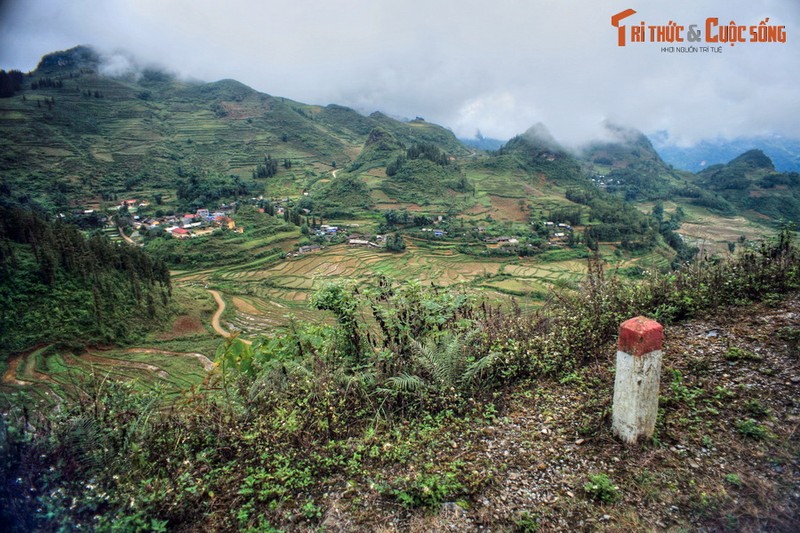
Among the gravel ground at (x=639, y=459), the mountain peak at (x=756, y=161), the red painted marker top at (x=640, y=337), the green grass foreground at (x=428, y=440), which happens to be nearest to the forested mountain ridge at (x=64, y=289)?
the green grass foreground at (x=428, y=440)

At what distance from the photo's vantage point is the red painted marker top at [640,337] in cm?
284

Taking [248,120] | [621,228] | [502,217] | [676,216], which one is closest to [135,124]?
[248,120]

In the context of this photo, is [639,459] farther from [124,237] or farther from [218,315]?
[124,237]

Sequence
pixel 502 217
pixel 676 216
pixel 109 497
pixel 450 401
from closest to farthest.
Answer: pixel 109 497, pixel 450 401, pixel 502 217, pixel 676 216

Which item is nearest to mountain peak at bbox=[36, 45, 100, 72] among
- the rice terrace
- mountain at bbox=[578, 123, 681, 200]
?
the rice terrace

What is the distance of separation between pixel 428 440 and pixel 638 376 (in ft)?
→ 6.72

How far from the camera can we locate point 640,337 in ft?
9.29

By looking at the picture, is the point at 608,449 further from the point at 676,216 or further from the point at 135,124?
the point at 135,124

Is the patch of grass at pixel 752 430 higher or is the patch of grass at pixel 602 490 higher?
the patch of grass at pixel 752 430

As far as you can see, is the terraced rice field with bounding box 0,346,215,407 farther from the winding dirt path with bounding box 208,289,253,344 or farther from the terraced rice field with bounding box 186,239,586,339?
the terraced rice field with bounding box 186,239,586,339

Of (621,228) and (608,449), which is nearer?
(608,449)

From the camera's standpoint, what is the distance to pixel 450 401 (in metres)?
4.07

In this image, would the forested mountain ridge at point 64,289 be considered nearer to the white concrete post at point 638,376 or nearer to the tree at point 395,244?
the tree at point 395,244

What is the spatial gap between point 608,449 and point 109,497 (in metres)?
4.21
